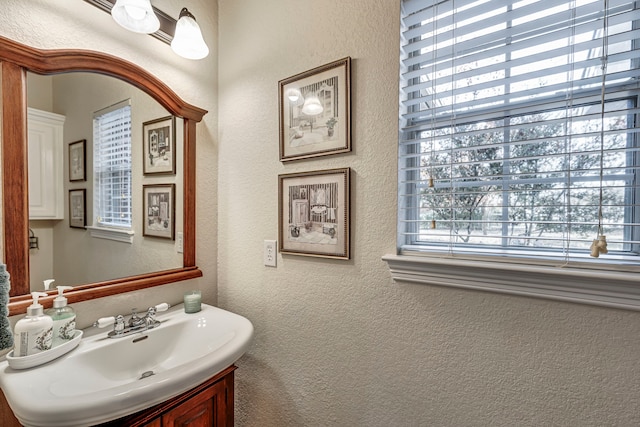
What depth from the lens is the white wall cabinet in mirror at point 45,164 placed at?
2.93 feet

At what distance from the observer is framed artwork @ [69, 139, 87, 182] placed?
3.22 ft

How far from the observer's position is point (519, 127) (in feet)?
2.52

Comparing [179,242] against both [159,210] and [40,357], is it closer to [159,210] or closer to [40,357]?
[159,210]

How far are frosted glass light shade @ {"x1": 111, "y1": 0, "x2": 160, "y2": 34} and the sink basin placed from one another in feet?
3.61

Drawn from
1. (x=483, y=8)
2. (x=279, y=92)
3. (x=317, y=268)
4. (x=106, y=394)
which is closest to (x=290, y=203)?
(x=317, y=268)

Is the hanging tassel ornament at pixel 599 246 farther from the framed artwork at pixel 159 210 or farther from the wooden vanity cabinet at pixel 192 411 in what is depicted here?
the framed artwork at pixel 159 210

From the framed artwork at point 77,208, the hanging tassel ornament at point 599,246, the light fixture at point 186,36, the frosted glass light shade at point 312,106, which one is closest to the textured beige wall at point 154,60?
the light fixture at point 186,36

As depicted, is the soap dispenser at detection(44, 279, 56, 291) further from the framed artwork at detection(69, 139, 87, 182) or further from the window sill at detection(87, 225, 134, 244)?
the framed artwork at detection(69, 139, 87, 182)

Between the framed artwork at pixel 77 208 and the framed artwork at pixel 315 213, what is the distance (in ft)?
2.34

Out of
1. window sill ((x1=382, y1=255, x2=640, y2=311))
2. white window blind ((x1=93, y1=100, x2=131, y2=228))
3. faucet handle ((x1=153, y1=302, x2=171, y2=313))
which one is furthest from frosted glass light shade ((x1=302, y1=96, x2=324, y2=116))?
faucet handle ((x1=153, y1=302, x2=171, y2=313))

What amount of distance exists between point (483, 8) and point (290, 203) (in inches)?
34.8

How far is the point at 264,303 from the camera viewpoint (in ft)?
4.15

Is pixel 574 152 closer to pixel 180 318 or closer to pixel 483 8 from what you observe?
pixel 483 8

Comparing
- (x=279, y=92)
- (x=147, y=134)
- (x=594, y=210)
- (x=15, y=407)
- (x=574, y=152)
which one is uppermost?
(x=279, y=92)
